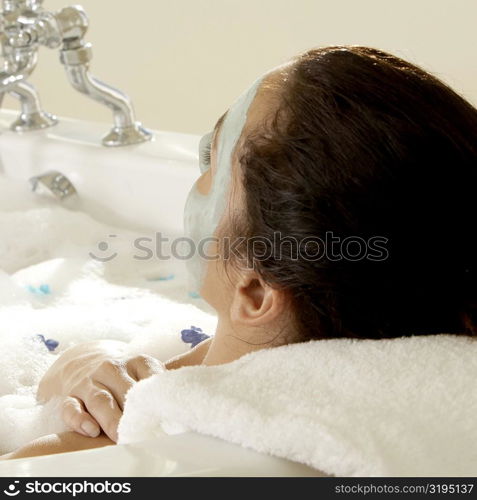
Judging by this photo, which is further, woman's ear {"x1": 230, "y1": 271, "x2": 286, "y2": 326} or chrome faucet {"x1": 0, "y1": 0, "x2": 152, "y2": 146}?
chrome faucet {"x1": 0, "y1": 0, "x2": 152, "y2": 146}

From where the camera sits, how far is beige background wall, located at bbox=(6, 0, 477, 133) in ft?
8.30

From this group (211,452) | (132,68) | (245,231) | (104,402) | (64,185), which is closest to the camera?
(211,452)

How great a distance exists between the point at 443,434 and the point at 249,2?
232cm

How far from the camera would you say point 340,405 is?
75 cm

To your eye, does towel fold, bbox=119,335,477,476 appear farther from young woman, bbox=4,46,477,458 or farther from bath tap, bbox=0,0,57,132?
bath tap, bbox=0,0,57,132

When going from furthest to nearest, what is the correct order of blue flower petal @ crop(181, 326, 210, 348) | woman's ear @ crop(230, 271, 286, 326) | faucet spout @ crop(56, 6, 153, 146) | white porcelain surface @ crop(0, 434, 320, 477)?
faucet spout @ crop(56, 6, 153, 146)
blue flower petal @ crop(181, 326, 210, 348)
woman's ear @ crop(230, 271, 286, 326)
white porcelain surface @ crop(0, 434, 320, 477)

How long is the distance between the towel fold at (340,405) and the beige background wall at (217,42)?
5.64 feet

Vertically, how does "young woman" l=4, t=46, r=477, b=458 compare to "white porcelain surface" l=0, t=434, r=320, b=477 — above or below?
above

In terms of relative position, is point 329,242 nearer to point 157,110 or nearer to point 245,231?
point 245,231

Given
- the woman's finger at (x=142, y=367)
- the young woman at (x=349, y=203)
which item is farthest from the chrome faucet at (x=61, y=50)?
the young woman at (x=349, y=203)

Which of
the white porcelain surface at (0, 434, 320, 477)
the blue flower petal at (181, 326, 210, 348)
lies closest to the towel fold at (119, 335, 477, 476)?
the white porcelain surface at (0, 434, 320, 477)

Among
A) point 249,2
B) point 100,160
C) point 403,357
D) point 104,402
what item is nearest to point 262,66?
point 249,2

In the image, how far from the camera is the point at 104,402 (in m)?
1.03

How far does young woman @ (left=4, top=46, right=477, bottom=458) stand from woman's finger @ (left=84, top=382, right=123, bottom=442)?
7.4 inches
